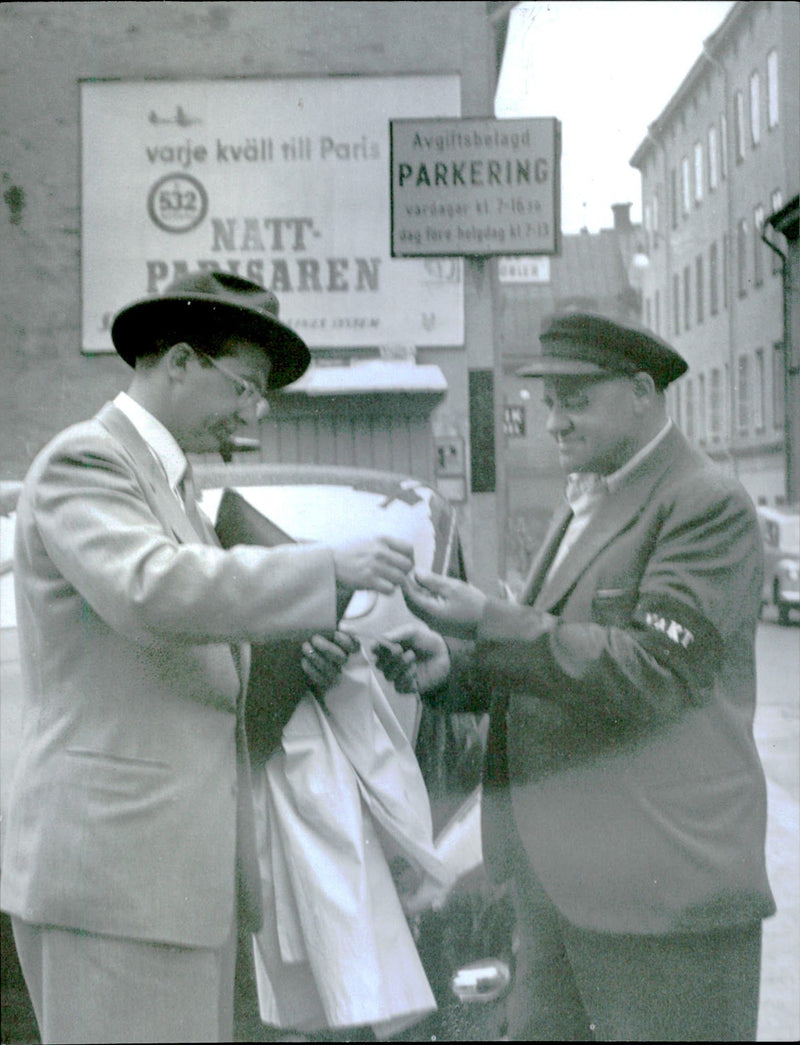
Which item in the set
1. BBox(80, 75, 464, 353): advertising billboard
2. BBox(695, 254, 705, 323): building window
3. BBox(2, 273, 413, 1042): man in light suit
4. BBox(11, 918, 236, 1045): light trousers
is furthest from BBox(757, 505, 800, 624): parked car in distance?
BBox(11, 918, 236, 1045): light trousers

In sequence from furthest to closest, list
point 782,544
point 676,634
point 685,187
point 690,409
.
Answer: point 782,544 → point 685,187 → point 690,409 → point 676,634

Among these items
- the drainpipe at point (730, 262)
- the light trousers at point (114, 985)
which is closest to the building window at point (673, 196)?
the drainpipe at point (730, 262)

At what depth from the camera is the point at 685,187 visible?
243 centimetres

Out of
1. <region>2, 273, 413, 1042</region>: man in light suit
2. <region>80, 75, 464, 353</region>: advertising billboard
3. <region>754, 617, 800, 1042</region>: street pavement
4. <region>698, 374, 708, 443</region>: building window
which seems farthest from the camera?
<region>754, 617, 800, 1042</region>: street pavement

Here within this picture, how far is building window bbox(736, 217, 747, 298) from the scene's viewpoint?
7.87 ft

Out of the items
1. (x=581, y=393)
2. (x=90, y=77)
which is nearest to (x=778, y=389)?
(x=581, y=393)

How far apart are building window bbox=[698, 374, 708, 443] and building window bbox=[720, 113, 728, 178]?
1.66 ft

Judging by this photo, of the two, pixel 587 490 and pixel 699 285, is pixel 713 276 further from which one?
pixel 587 490

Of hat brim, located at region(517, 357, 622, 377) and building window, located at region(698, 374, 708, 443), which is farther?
building window, located at region(698, 374, 708, 443)

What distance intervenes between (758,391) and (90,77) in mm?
1573

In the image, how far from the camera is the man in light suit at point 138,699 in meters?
1.51

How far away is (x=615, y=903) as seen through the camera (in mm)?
1844

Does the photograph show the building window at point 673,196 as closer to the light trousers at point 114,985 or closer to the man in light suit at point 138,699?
the man in light suit at point 138,699

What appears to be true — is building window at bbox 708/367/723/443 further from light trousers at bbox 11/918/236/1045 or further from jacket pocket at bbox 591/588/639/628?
light trousers at bbox 11/918/236/1045
